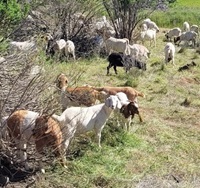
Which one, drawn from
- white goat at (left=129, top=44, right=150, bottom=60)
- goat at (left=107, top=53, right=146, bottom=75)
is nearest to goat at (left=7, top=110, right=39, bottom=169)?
goat at (left=107, top=53, right=146, bottom=75)

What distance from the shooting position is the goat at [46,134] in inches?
339

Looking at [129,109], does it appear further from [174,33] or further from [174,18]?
[174,18]

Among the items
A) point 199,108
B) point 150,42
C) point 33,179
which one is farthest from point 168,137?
point 150,42

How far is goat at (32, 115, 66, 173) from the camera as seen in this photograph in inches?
339

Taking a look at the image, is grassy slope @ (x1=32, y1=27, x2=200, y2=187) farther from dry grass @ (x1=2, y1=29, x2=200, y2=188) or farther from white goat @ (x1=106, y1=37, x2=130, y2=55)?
white goat @ (x1=106, y1=37, x2=130, y2=55)

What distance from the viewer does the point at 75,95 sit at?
451 inches

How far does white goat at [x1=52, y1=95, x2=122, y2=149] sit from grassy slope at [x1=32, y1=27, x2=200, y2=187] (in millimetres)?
460

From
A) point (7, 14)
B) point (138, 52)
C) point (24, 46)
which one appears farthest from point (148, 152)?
point (138, 52)

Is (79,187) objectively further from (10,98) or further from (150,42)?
(150,42)

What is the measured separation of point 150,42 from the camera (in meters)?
27.1

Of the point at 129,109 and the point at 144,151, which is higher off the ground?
the point at 129,109

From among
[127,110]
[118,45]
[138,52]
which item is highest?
[127,110]

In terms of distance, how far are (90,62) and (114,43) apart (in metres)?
1.60

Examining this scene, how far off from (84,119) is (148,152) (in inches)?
68.1
